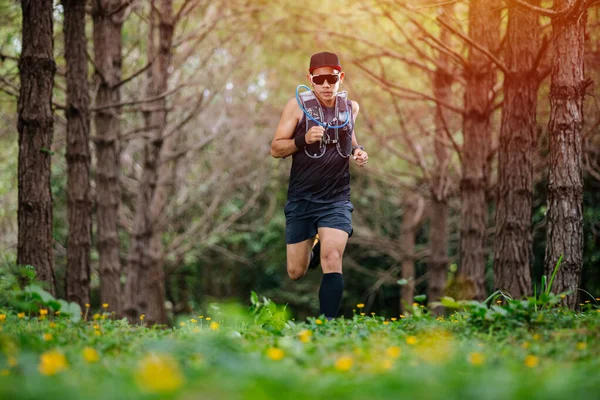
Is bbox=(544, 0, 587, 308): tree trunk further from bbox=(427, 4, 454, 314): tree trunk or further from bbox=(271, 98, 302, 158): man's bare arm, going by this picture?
bbox=(427, 4, 454, 314): tree trunk

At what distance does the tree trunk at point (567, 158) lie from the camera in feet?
17.8

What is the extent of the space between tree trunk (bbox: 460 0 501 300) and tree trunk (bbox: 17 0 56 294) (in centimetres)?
496

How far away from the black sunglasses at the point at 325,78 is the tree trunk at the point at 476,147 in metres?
3.16

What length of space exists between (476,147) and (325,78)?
3983 millimetres

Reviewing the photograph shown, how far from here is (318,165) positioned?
223 inches

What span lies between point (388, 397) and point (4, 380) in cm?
123

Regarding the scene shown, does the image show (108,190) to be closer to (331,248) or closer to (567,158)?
(331,248)

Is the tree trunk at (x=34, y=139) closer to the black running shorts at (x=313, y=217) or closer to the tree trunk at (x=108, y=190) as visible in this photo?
the black running shorts at (x=313, y=217)

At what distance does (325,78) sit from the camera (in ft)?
18.6

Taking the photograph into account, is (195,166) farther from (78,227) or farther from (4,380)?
(4,380)

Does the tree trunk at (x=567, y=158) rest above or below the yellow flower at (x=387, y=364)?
above

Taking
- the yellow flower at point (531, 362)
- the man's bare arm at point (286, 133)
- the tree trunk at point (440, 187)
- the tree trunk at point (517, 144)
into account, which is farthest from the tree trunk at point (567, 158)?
the tree trunk at point (440, 187)

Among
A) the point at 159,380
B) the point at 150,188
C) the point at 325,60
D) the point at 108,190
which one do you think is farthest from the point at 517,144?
the point at 150,188

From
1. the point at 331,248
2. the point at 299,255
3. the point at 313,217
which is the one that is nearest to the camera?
the point at 331,248
